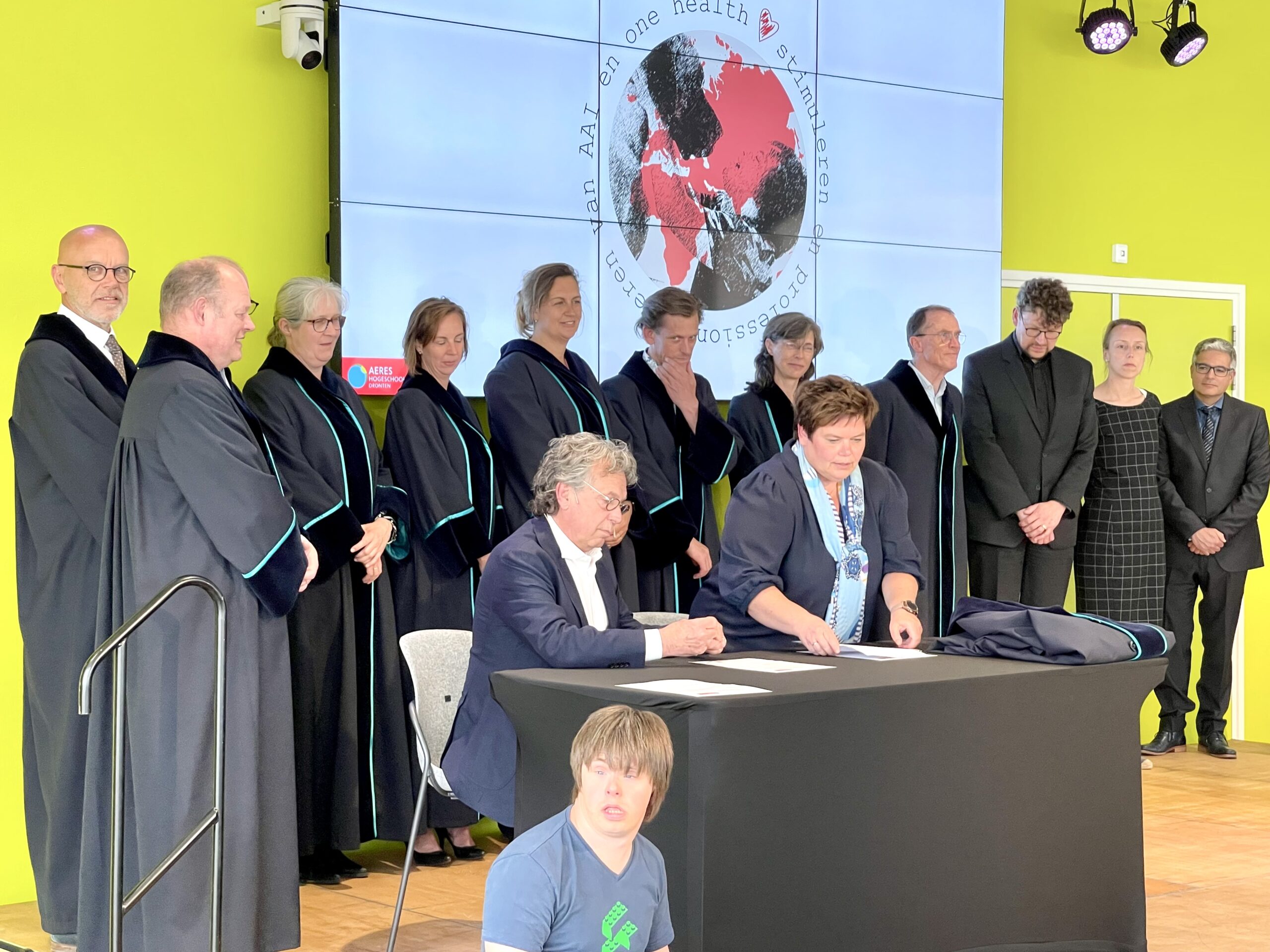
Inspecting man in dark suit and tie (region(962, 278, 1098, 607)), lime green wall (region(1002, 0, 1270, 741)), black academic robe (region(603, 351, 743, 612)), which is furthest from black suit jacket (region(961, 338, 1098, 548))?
black academic robe (region(603, 351, 743, 612))

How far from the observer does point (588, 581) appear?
11.1 ft

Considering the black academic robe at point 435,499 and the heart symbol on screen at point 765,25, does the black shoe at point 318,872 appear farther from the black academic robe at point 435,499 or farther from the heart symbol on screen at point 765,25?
the heart symbol on screen at point 765,25

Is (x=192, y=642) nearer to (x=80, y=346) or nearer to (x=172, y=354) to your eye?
(x=172, y=354)

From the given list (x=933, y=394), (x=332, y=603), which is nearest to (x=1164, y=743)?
(x=933, y=394)

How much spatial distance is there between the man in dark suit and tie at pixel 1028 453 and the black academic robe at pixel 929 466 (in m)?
0.24

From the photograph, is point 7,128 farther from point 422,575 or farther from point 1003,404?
point 1003,404

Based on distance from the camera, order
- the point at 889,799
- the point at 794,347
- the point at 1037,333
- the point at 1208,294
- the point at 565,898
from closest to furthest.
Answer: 1. the point at 565,898
2. the point at 889,799
3. the point at 794,347
4. the point at 1037,333
5. the point at 1208,294

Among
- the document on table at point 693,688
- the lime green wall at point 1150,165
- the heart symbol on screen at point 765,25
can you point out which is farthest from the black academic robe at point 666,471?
the lime green wall at point 1150,165

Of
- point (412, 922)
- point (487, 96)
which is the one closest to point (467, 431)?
point (487, 96)

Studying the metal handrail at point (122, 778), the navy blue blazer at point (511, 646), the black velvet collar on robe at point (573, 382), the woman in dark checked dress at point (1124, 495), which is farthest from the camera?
the woman in dark checked dress at point (1124, 495)

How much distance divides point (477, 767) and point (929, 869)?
92 cm

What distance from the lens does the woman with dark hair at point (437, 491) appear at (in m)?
4.62

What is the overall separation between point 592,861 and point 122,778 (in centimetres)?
94

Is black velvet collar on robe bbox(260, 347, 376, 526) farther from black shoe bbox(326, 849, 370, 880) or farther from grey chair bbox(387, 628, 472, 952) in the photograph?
black shoe bbox(326, 849, 370, 880)
